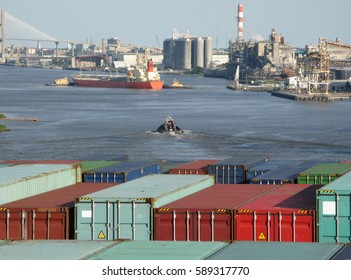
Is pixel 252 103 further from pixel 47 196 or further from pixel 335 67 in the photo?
pixel 47 196

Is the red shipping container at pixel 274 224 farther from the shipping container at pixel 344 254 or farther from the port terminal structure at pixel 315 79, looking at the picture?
the port terminal structure at pixel 315 79

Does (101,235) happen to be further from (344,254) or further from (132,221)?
(344,254)

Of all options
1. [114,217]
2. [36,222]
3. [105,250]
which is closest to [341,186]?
[114,217]

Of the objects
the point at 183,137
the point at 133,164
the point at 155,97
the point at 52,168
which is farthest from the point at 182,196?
Answer: the point at 155,97

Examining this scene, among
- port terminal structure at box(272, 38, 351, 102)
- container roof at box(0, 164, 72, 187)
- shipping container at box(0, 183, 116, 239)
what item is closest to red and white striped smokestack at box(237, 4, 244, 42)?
port terminal structure at box(272, 38, 351, 102)

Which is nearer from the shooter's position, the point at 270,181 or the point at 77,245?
the point at 77,245

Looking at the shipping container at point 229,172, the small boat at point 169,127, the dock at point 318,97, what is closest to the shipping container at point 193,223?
the shipping container at point 229,172

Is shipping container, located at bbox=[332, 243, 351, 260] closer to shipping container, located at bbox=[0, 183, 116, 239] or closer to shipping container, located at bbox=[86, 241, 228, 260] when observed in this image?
shipping container, located at bbox=[86, 241, 228, 260]
